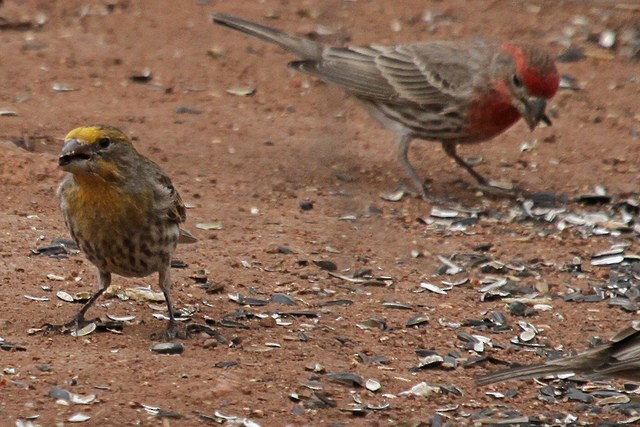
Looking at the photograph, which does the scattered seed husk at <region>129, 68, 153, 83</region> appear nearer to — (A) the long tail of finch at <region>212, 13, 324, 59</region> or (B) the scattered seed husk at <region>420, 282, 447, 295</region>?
(A) the long tail of finch at <region>212, 13, 324, 59</region>

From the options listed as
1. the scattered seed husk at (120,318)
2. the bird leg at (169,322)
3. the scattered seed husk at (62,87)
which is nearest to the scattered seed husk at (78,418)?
the bird leg at (169,322)

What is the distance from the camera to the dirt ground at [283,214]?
6.03 meters

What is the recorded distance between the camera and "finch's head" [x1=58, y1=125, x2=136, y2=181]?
6094 mm

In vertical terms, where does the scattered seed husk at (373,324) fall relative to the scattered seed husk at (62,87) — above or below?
below

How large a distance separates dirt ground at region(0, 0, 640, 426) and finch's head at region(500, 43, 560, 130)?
68cm

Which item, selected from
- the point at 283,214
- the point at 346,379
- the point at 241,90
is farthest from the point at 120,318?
the point at 241,90

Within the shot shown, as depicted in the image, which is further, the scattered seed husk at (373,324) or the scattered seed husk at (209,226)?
the scattered seed husk at (209,226)

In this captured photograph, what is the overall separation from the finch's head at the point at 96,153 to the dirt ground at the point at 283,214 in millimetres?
843

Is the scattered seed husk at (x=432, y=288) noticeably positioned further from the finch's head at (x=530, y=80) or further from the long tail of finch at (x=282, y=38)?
the long tail of finch at (x=282, y=38)

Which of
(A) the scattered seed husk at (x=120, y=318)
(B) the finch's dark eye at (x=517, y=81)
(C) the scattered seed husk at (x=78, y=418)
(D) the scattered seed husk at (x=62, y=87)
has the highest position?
(B) the finch's dark eye at (x=517, y=81)

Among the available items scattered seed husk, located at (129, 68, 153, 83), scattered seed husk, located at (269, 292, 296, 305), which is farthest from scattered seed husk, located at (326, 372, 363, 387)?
scattered seed husk, located at (129, 68, 153, 83)

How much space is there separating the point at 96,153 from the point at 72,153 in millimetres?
159

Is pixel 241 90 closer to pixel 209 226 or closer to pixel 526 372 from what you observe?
pixel 209 226

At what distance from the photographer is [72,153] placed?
6.09 metres
